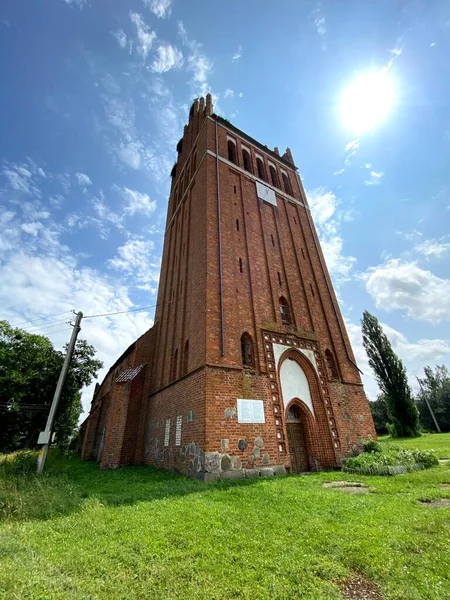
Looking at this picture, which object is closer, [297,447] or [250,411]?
[250,411]

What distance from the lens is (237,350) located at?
1096 centimetres

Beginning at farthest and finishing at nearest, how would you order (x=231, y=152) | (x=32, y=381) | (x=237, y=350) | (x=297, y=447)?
(x=32, y=381) < (x=231, y=152) < (x=297, y=447) < (x=237, y=350)

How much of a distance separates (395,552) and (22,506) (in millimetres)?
6654

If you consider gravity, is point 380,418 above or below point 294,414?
above

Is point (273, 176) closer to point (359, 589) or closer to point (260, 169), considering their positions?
point (260, 169)

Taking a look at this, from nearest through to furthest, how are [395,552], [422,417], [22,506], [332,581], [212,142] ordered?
[332,581] < [395,552] < [22,506] < [212,142] < [422,417]

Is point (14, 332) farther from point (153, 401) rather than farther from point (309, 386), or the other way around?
point (309, 386)

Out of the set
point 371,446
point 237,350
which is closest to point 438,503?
point 371,446

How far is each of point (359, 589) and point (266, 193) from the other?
18.5m

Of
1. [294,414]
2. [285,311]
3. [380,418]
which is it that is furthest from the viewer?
[380,418]

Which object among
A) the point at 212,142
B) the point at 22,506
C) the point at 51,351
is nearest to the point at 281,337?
the point at 22,506

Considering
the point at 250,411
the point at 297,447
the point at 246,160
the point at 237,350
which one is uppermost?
the point at 246,160

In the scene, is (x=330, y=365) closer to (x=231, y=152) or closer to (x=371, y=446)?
(x=371, y=446)

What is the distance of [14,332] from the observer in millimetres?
26156
